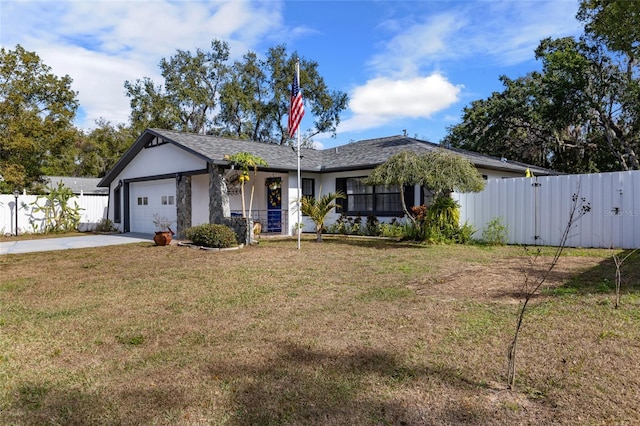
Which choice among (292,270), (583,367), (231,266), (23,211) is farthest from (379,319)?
(23,211)

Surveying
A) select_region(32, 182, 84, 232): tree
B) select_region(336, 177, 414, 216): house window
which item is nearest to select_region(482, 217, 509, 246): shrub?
select_region(336, 177, 414, 216): house window

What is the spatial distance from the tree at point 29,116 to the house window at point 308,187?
15.3 m

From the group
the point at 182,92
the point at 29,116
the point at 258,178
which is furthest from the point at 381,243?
the point at 182,92

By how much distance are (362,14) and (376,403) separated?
1292 cm

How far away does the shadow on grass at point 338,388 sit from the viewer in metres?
2.69

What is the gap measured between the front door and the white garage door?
12.8 feet

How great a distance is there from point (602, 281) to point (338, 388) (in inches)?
216

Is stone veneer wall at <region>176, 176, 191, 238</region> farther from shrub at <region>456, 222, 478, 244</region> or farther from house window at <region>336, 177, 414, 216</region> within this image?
shrub at <region>456, 222, 478, 244</region>

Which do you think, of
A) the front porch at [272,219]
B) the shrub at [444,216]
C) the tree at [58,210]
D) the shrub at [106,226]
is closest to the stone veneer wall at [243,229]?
the front porch at [272,219]

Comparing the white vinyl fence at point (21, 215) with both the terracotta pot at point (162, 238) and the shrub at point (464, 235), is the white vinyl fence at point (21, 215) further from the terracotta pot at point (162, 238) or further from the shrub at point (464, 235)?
the shrub at point (464, 235)

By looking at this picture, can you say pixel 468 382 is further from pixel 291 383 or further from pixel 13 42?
pixel 13 42

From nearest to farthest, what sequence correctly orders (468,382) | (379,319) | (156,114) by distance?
(468,382)
(379,319)
(156,114)

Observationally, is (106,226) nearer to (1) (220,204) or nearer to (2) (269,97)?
(1) (220,204)

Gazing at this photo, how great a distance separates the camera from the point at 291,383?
319 centimetres
